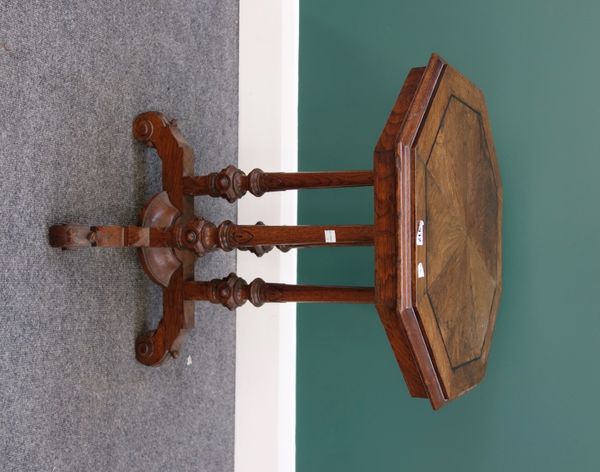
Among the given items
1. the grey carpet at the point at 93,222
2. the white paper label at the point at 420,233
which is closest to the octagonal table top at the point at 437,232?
the white paper label at the point at 420,233

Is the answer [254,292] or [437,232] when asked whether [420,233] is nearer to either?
[437,232]

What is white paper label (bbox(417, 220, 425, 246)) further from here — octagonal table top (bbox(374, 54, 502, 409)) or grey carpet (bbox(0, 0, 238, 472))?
grey carpet (bbox(0, 0, 238, 472))

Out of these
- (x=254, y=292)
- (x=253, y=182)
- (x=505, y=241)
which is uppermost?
(x=253, y=182)

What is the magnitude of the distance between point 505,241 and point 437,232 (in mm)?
530

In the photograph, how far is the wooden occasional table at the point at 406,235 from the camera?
104 cm

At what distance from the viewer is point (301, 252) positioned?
1895 millimetres

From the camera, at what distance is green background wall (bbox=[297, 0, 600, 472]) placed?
155cm

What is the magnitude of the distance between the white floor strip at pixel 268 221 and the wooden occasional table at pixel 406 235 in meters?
0.34

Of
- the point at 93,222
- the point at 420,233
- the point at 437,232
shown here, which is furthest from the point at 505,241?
the point at 93,222

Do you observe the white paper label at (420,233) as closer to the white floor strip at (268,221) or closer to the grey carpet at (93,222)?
the grey carpet at (93,222)

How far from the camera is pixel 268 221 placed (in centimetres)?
188

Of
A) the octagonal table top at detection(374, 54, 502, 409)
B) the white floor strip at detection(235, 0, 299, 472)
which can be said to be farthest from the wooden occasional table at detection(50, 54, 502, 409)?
the white floor strip at detection(235, 0, 299, 472)

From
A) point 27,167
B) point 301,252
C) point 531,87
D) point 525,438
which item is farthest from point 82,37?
point 525,438

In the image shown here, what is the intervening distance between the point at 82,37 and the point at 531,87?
956 mm
